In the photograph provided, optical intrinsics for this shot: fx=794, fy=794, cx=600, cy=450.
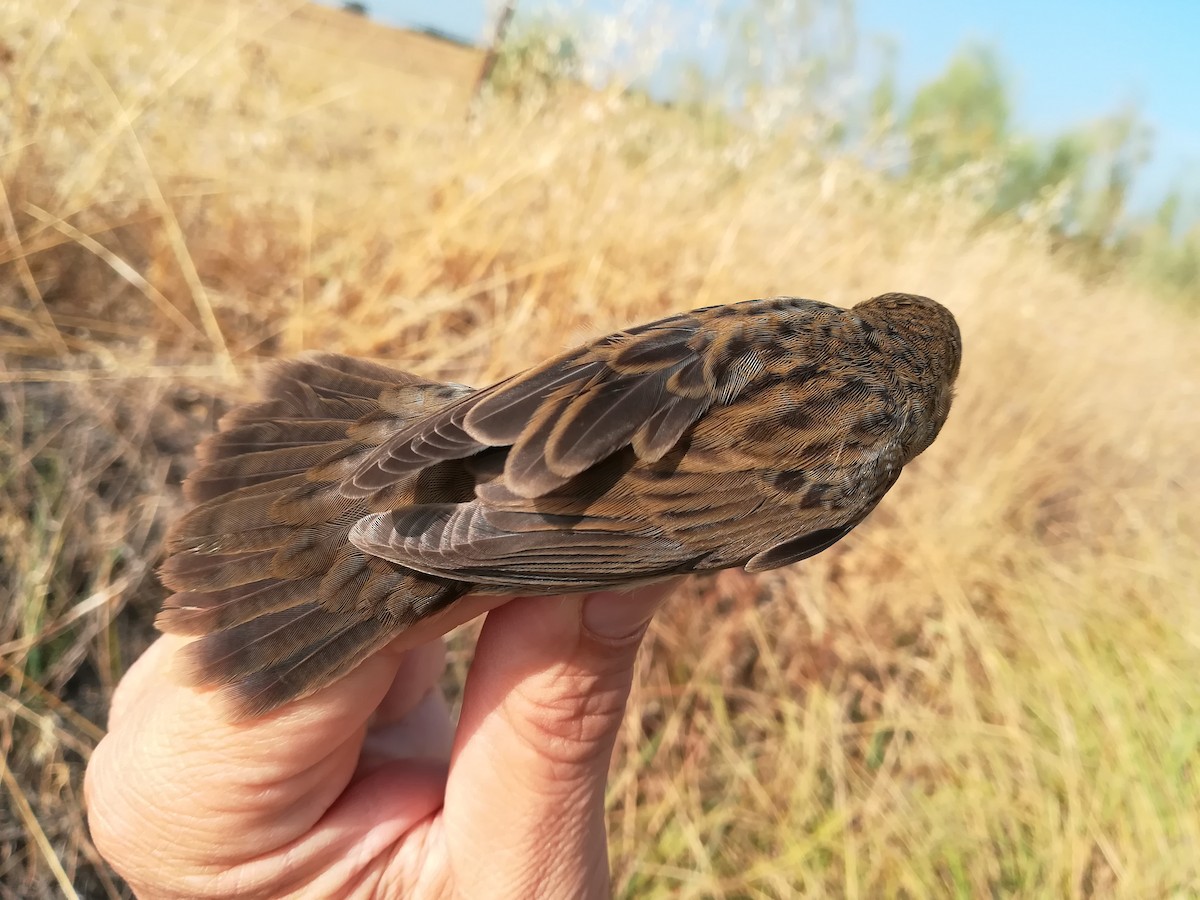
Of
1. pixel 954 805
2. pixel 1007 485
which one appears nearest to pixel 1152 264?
pixel 1007 485

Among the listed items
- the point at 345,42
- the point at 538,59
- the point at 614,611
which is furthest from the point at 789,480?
the point at 345,42

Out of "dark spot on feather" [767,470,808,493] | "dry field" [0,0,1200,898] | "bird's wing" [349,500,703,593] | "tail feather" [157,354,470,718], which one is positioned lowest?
"dry field" [0,0,1200,898]

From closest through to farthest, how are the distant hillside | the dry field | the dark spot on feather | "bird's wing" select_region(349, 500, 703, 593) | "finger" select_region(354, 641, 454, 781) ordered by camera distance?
"bird's wing" select_region(349, 500, 703, 593), the dark spot on feather, "finger" select_region(354, 641, 454, 781), the dry field, the distant hillside

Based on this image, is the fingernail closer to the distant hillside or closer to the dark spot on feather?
the dark spot on feather

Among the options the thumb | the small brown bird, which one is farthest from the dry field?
the thumb

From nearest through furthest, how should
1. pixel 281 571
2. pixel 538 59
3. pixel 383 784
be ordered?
pixel 281 571 < pixel 383 784 < pixel 538 59

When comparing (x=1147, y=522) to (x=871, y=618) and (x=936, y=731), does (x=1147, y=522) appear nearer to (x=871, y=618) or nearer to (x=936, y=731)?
(x=871, y=618)

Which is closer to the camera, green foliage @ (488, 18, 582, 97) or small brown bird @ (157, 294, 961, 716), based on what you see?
small brown bird @ (157, 294, 961, 716)

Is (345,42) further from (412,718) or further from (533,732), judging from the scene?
(533,732)

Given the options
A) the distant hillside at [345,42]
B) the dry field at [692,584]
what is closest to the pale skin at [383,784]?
the dry field at [692,584]
